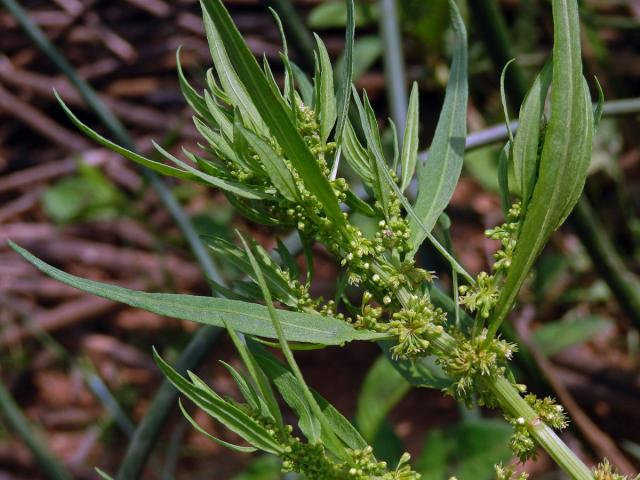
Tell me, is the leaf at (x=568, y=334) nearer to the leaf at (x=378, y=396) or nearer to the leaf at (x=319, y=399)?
the leaf at (x=378, y=396)

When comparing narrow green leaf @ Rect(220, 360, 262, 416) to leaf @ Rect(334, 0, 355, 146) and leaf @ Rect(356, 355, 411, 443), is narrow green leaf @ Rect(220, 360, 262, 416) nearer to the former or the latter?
leaf @ Rect(334, 0, 355, 146)

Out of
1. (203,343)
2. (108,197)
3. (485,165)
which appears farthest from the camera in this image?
(108,197)

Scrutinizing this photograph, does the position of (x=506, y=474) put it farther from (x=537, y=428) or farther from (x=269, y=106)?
(x=269, y=106)

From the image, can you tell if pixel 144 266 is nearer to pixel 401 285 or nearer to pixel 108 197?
pixel 108 197

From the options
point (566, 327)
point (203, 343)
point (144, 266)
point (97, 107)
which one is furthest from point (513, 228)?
point (144, 266)

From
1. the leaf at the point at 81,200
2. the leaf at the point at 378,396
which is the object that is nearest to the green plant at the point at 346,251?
the leaf at the point at 378,396

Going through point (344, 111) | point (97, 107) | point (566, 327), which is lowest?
point (566, 327)

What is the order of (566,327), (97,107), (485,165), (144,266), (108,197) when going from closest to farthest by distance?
(97,107) < (566,327) < (485,165) < (108,197) < (144,266)

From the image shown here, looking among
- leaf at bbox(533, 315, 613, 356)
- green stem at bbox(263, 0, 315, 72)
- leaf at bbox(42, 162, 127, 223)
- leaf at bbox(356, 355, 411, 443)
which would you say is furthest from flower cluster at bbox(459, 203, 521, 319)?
leaf at bbox(42, 162, 127, 223)
